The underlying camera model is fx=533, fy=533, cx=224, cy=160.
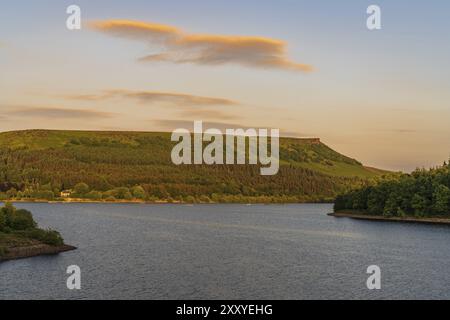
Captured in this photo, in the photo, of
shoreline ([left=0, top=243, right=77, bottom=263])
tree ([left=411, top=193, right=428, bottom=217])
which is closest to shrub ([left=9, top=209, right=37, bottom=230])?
shoreline ([left=0, top=243, right=77, bottom=263])

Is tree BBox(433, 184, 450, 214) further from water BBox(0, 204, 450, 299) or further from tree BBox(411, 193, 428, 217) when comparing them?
water BBox(0, 204, 450, 299)

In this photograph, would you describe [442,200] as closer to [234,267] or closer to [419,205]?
[419,205]

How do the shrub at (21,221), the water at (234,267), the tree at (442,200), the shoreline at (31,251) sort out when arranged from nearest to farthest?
1. the water at (234,267)
2. the shoreline at (31,251)
3. the shrub at (21,221)
4. the tree at (442,200)

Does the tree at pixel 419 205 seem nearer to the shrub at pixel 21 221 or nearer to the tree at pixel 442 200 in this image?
the tree at pixel 442 200

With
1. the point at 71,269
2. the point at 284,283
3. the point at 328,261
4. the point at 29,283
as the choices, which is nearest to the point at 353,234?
the point at 328,261

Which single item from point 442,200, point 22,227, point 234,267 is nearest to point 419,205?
point 442,200

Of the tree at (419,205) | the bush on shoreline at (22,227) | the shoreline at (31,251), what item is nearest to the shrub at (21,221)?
the bush on shoreline at (22,227)
